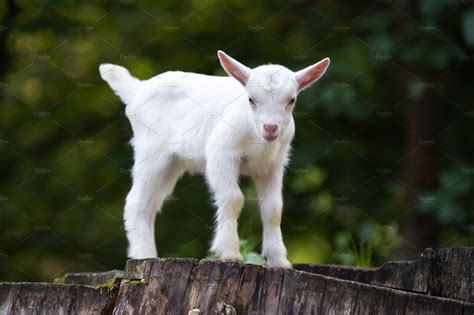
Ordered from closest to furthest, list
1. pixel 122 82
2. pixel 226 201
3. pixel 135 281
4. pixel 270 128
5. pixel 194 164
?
pixel 135 281, pixel 270 128, pixel 226 201, pixel 194 164, pixel 122 82

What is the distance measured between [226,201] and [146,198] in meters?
1.41

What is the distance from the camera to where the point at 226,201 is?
6.11 meters

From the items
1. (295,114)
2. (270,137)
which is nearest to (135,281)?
Result: (270,137)

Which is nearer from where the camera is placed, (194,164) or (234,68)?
(234,68)

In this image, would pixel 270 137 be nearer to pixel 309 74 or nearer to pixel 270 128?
pixel 270 128

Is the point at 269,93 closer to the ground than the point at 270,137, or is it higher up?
higher up

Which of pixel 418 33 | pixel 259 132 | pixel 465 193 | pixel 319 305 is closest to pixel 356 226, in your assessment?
pixel 465 193

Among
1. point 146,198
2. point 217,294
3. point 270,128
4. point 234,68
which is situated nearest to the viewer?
point 217,294

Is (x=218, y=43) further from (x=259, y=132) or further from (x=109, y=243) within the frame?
(x=259, y=132)

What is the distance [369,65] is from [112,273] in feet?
15.7

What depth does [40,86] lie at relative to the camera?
12.5 m

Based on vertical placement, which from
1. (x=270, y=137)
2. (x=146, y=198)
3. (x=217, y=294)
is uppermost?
(x=146, y=198)

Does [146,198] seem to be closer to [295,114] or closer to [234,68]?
[234,68]

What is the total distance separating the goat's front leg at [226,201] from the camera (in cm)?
599
